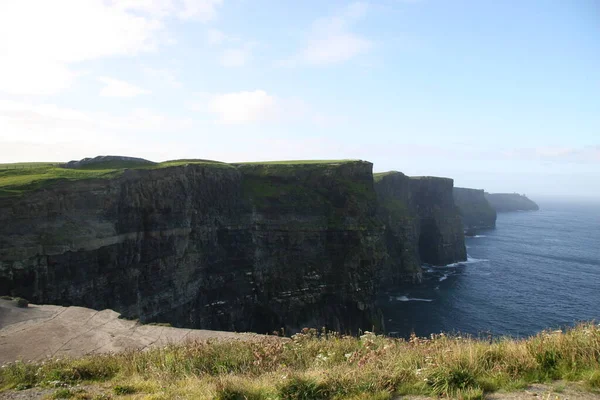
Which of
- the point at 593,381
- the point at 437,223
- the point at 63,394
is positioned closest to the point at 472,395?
the point at 593,381

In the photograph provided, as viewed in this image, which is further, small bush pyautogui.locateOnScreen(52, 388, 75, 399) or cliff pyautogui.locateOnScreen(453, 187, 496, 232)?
cliff pyautogui.locateOnScreen(453, 187, 496, 232)

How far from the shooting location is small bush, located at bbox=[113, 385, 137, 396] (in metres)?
8.94

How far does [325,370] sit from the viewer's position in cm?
854

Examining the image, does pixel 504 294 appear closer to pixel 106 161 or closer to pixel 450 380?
pixel 106 161

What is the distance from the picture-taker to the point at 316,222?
52625 mm

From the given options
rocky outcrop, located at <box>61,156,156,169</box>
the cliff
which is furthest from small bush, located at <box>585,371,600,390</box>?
the cliff

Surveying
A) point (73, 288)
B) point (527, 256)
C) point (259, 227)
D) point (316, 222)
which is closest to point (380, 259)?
point (316, 222)

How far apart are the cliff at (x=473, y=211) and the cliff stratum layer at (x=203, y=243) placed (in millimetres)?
104951

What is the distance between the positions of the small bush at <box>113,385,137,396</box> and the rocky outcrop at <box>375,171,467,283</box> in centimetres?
6738

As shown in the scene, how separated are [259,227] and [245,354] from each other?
40.9 m

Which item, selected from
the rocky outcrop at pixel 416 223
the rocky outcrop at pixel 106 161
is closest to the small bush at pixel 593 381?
the rocky outcrop at pixel 106 161

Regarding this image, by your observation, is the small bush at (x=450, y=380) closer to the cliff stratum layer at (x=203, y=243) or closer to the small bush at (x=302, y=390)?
the small bush at (x=302, y=390)

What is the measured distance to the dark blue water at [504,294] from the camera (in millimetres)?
51406

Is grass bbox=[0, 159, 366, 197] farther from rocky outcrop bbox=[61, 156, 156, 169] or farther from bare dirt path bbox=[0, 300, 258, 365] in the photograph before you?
bare dirt path bbox=[0, 300, 258, 365]
